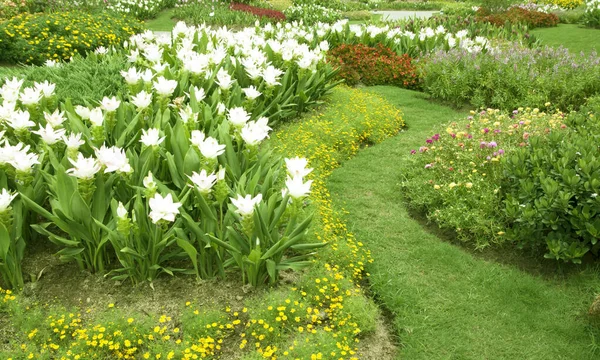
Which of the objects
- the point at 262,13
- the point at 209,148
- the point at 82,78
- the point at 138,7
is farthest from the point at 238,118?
the point at 138,7

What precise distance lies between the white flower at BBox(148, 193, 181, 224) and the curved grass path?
1.73 meters

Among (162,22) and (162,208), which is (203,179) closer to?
(162,208)

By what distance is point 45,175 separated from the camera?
3439mm

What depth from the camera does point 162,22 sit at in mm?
18953

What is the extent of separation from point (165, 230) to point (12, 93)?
6.75 feet

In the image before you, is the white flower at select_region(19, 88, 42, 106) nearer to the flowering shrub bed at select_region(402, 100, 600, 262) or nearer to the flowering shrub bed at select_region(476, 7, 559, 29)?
the flowering shrub bed at select_region(402, 100, 600, 262)

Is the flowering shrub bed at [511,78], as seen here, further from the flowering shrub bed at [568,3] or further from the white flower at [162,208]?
the flowering shrub bed at [568,3]

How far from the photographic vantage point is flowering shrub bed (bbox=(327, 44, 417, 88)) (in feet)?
32.1

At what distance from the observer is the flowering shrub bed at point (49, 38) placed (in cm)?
988

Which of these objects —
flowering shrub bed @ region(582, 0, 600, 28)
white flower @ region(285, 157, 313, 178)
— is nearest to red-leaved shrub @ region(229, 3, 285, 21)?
flowering shrub bed @ region(582, 0, 600, 28)

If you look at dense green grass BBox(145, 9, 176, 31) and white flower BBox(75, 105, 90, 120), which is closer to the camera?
white flower BBox(75, 105, 90, 120)

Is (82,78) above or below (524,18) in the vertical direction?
above

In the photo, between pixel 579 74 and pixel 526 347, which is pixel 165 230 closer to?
pixel 526 347

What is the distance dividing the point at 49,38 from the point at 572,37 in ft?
47.3
